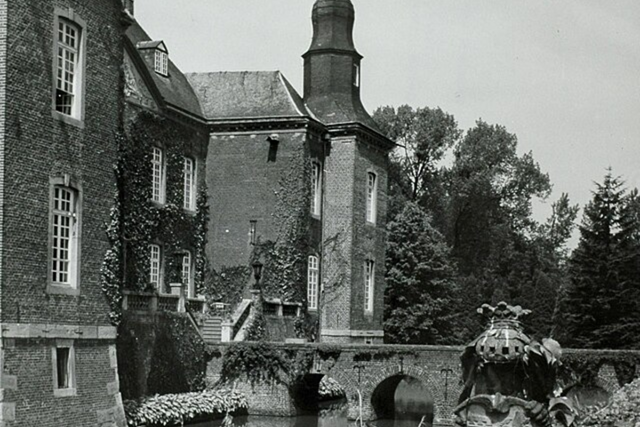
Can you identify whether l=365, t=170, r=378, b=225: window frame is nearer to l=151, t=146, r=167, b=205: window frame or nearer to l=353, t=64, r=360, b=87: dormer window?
l=353, t=64, r=360, b=87: dormer window

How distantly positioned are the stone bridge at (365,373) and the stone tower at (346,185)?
5.91 metres

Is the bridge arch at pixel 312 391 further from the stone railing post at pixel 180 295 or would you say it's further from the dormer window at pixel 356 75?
the dormer window at pixel 356 75

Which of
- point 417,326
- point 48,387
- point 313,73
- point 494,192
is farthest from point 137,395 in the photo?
point 494,192

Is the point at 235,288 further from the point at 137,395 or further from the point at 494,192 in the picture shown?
the point at 494,192

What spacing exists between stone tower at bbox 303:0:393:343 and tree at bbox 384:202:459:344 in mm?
7188

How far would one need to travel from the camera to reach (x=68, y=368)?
18.6 m

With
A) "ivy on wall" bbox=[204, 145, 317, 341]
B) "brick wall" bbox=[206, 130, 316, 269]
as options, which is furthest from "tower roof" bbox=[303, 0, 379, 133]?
"ivy on wall" bbox=[204, 145, 317, 341]

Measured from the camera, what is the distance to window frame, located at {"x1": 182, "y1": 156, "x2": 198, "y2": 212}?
31.8 metres

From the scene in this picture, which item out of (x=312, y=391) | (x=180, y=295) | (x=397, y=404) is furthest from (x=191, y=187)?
(x=397, y=404)

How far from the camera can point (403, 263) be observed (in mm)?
45062

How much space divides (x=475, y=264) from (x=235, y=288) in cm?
2587

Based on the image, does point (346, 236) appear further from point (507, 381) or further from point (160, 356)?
point (507, 381)

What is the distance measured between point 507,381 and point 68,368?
11418 mm

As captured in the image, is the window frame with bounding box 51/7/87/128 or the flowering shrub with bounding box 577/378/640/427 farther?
the window frame with bounding box 51/7/87/128
